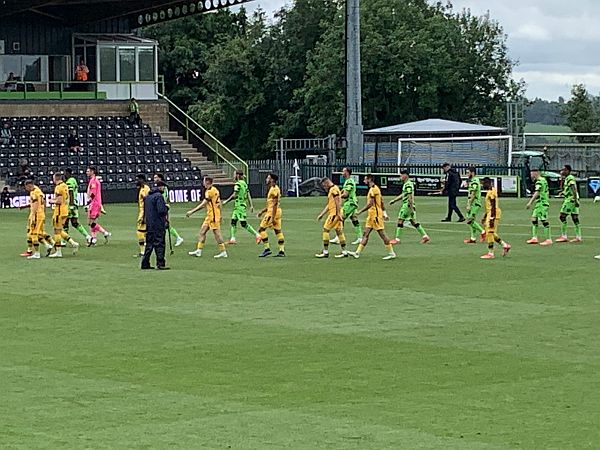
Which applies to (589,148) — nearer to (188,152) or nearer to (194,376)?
(188,152)

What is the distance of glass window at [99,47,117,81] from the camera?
67500 mm

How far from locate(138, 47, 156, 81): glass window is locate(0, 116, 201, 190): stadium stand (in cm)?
467

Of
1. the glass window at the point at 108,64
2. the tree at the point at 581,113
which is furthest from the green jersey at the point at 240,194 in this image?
the tree at the point at 581,113

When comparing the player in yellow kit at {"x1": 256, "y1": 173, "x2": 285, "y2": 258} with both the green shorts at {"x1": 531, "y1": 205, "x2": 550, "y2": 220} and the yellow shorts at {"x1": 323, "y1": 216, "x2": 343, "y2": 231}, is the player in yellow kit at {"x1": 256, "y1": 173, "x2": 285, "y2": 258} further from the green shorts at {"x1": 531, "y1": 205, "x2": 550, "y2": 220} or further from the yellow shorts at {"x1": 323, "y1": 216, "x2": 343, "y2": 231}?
the green shorts at {"x1": 531, "y1": 205, "x2": 550, "y2": 220}

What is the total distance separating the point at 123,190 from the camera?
190 ft

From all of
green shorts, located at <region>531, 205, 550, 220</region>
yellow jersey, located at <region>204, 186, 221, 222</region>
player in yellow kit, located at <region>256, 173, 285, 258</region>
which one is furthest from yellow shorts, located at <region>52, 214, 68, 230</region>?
green shorts, located at <region>531, 205, 550, 220</region>

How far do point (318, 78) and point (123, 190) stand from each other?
98.2ft

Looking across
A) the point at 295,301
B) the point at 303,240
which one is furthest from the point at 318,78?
the point at 295,301

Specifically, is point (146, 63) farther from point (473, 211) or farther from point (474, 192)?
point (473, 211)

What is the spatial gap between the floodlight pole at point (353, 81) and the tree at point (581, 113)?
41.4 meters

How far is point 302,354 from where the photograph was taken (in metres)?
15.4

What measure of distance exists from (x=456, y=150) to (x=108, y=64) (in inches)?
753

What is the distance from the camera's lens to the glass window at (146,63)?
68.3m

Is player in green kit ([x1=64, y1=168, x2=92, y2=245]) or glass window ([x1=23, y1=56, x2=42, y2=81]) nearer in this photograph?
player in green kit ([x1=64, y1=168, x2=92, y2=245])
